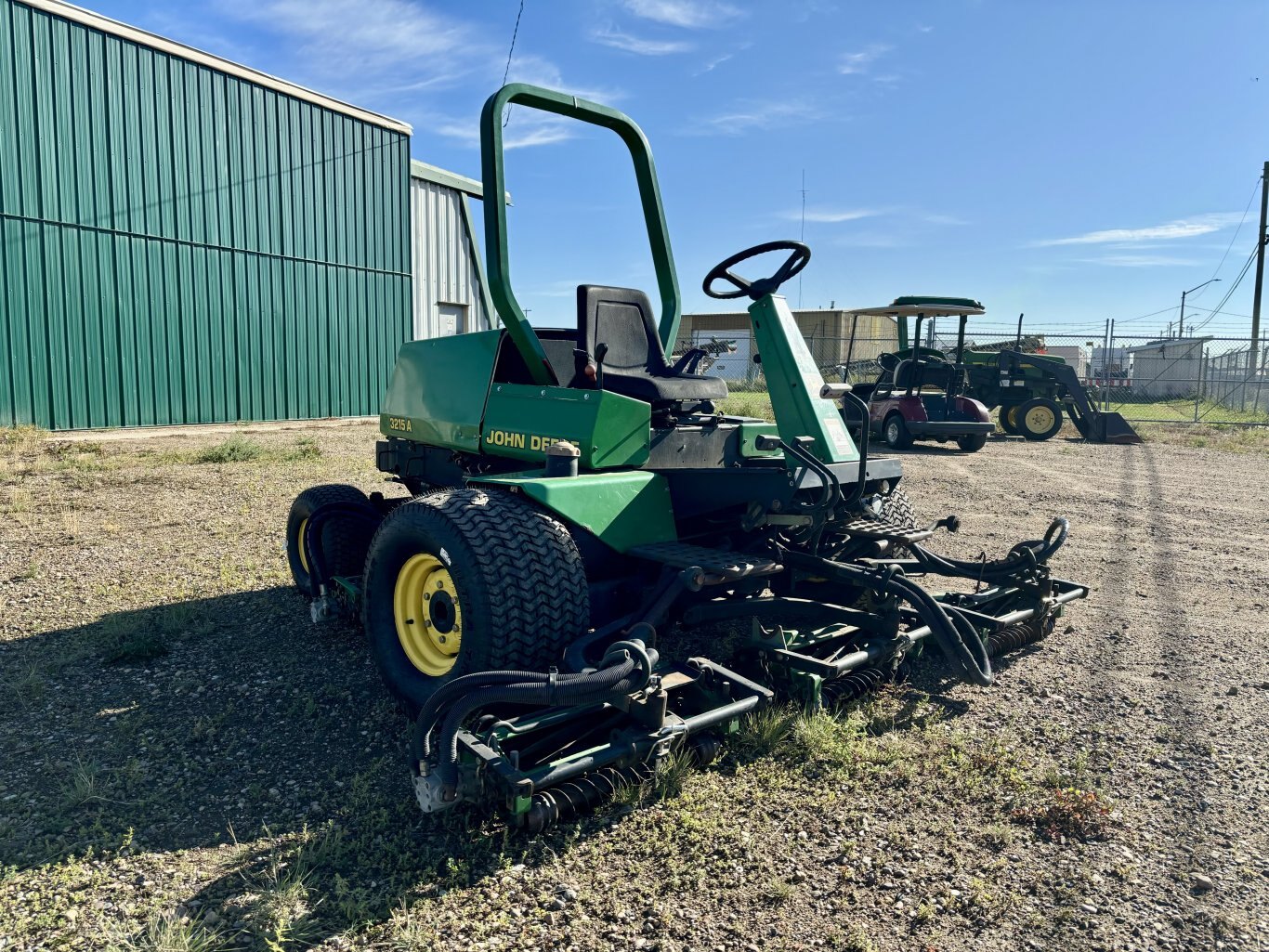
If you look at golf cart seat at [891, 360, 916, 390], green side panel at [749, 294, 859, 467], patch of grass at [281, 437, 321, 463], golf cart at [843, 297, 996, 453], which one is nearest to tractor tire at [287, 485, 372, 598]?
green side panel at [749, 294, 859, 467]

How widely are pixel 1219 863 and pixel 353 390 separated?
15.8 meters

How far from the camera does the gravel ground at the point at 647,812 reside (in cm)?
249

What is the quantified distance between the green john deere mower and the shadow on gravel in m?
0.21

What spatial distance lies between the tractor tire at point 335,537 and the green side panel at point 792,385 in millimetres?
2472

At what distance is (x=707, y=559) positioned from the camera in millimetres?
3607

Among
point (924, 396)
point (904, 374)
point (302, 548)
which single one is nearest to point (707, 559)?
point (302, 548)

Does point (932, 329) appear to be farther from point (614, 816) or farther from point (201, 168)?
point (614, 816)

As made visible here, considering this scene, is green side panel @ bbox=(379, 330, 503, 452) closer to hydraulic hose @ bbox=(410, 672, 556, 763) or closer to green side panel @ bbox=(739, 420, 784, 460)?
green side panel @ bbox=(739, 420, 784, 460)

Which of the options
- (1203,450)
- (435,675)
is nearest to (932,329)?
(1203,450)

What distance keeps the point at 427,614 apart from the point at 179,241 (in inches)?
469

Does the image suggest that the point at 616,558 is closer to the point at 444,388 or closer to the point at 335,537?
the point at 444,388

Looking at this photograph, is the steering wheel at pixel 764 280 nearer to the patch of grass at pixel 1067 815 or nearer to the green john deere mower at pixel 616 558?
the green john deere mower at pixel 616 558

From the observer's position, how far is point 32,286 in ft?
38.4

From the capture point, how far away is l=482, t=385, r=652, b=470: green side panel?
4.01 meters
